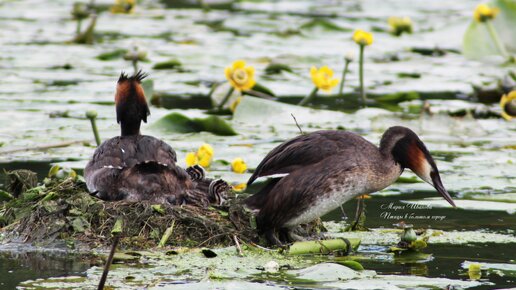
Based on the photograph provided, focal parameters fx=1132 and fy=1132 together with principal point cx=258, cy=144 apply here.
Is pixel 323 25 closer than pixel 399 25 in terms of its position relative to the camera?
No

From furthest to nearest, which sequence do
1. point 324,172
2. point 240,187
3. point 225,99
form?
1. point 225,99
2. point 240,187
3. point 324,172

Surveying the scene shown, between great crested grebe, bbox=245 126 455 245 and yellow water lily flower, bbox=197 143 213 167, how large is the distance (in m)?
1.44

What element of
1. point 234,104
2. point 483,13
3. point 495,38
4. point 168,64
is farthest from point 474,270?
point 168,64

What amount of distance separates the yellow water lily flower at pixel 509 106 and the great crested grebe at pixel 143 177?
401cm

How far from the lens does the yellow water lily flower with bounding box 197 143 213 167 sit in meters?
8.17

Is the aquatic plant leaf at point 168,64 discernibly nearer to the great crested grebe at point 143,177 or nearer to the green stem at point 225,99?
the green stem at point 225,99

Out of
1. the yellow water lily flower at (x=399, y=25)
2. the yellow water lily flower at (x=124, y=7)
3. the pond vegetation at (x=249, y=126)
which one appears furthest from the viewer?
the yellow water lily flower at (x=124, y=7)

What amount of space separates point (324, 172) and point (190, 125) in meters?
3.40

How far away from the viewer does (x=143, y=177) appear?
276 inches

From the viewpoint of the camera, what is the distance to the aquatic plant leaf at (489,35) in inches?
522

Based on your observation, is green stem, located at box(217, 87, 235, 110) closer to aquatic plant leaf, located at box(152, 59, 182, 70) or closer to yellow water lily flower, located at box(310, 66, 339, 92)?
yellow water lily flower, located at box(310, 66, 339, 92)

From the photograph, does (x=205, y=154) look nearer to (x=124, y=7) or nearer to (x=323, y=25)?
(x=323, y=25)

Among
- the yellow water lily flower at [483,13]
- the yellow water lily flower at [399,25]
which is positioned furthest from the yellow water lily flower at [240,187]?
the yellow water lily flower at [399,25]

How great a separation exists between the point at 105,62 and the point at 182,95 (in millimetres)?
2235
